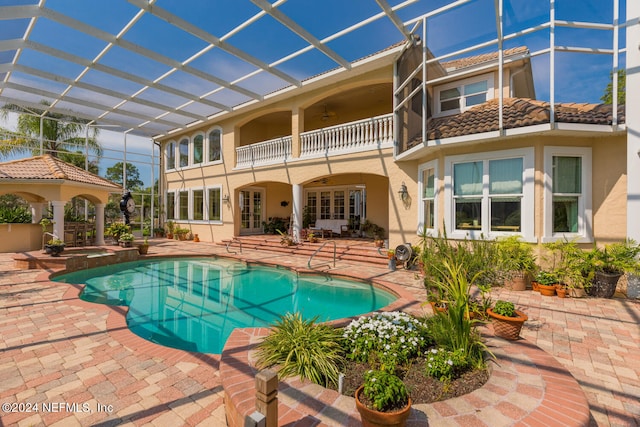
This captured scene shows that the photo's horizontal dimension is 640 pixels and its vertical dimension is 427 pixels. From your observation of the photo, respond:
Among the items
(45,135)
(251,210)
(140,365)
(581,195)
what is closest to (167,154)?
(45,135)

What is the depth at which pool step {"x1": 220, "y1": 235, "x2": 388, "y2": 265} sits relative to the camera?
11.2m

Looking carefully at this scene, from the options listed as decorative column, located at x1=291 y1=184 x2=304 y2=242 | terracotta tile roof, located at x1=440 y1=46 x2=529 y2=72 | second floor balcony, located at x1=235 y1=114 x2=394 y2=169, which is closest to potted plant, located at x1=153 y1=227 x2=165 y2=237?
second floor balcony, located at x1=235 y1=114 x2=394 y2=169

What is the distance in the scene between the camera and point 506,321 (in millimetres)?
4152

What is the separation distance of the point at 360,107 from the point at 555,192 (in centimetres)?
1004

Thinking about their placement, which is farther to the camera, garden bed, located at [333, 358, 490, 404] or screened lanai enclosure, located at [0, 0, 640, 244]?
screened lanai enclosure, located at [0, 0, 640, 244]

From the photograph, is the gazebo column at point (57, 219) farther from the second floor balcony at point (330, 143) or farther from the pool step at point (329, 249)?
the second floor balcony at point (330, 143)

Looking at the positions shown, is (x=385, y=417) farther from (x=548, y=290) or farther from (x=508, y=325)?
(x=548, y=290)

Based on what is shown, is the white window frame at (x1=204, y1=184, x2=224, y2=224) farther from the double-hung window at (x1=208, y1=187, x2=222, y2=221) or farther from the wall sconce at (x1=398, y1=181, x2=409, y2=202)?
the wall sconce at (x1=398, y1=181, x2=409, y2=202)

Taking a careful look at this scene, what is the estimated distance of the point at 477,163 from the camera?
8508 millimetres

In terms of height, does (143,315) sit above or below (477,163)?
below

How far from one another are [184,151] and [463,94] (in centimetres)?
1691

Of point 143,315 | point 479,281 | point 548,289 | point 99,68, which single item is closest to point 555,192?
point 548,289

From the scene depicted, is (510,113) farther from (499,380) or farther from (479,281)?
(499,380)

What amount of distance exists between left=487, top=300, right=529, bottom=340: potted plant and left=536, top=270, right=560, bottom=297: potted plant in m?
3.68
